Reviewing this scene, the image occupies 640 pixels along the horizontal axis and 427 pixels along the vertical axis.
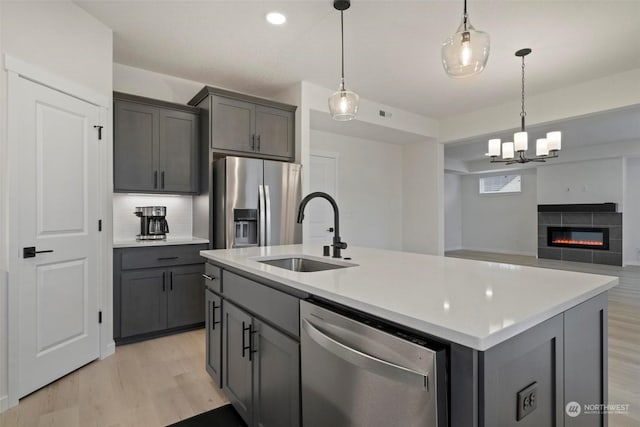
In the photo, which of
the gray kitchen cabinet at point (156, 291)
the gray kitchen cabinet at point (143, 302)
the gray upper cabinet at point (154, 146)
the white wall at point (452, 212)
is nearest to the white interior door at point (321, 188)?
the gray upper cabinet at point (154, 146)

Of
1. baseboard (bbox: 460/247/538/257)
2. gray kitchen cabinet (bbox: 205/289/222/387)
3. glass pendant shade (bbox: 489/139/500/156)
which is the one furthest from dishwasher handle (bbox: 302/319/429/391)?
baseboard (bbox: 460/247/538/257)

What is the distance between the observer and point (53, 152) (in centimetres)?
236

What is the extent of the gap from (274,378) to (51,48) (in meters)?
2.71

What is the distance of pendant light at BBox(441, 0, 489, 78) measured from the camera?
5.50ft

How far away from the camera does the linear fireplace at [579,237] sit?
7663 mm

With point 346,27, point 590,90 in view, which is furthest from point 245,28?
point 590,90

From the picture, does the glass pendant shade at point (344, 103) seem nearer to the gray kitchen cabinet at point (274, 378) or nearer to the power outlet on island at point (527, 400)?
the gray kitchen cabinet at point (274, 378)

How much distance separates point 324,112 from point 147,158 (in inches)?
85.1

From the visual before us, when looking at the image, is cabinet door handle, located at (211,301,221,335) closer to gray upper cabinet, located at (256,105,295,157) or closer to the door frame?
the door frame

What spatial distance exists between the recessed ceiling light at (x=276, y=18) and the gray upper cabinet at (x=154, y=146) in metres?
1.40

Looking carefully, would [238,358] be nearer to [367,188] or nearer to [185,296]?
[185,296]

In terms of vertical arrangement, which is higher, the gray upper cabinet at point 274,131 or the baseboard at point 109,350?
the gray upper cabinet at point 274,131

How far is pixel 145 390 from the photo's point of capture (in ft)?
7.39

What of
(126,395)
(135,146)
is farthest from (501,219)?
(126,395)
